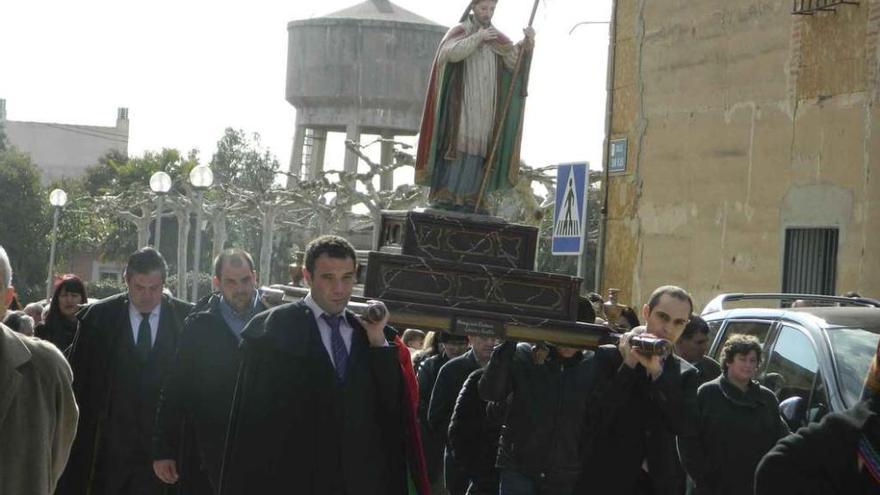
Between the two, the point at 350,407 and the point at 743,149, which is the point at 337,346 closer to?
the point at 350,407

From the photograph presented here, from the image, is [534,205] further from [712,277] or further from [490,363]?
[490,363]

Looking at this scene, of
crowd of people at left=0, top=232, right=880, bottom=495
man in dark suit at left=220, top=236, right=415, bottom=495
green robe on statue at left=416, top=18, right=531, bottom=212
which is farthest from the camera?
green robe on statue at left=416, top=18, right=531, bottom=212

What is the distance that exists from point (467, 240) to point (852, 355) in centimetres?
229

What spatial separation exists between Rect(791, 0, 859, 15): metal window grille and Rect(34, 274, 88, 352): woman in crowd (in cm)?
1073

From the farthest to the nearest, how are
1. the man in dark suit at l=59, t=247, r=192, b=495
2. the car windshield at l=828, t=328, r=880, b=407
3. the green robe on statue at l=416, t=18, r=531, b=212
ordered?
the green robe on statue at l=416, t=18, r=531, b=212, the man in dark suit at l=59, t=247, r=192, b=495, the car windshield at l=828, t=328, r=880, b=407

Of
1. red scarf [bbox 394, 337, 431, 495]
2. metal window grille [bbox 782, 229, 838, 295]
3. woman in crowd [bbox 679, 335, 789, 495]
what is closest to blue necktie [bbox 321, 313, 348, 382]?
red scarf [bbox 394, 337, 431, 495]

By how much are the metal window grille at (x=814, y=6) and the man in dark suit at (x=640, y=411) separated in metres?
12.6

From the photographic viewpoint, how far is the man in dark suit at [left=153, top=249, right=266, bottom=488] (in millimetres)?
9039

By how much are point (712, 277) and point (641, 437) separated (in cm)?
1494

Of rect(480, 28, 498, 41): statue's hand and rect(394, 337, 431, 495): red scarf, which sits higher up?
rect(480, 28, 498, 41): statue's hand

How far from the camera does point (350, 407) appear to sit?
677 cm

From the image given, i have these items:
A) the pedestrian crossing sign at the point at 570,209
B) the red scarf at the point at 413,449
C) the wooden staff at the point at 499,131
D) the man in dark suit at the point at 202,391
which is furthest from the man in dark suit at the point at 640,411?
the pedestrian crossing sign at the point at 570,209

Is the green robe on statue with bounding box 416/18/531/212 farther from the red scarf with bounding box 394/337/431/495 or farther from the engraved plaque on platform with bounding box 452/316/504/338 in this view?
the red scarf with bounding box 394/337/431/495

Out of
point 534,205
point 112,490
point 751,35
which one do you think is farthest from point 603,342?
point 534,205
